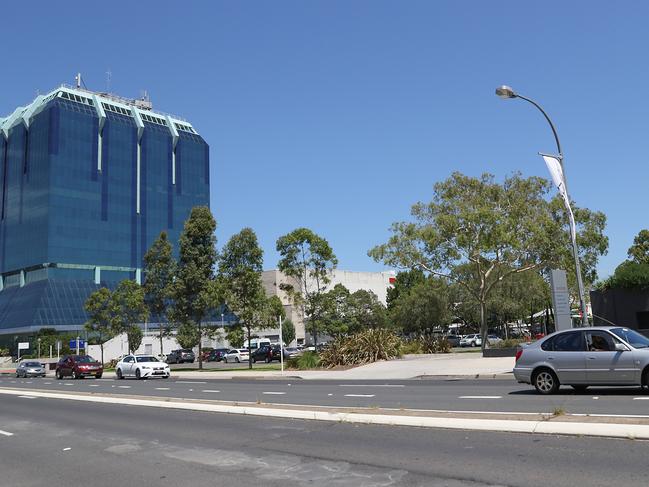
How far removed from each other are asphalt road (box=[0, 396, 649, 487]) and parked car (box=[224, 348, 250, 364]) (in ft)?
156

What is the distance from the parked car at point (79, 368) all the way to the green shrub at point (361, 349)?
16.4 meters

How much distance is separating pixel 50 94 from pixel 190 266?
284 feet

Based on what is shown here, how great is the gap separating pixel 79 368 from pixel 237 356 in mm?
21621

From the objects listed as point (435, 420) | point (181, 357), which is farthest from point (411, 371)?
point (181, 357)

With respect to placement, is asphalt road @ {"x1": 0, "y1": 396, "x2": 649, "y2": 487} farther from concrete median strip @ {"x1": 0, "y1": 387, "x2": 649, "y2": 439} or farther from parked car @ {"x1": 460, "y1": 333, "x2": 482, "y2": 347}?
parked car @ {"x1": 460, "y1": 333, "x2": 482, "y2": 347}

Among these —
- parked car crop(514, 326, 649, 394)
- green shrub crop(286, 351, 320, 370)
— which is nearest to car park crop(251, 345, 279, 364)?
green shrub crop(286, 351, 320, 370)

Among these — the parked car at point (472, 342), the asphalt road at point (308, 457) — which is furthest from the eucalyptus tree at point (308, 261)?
the parked car at point (472, 342)

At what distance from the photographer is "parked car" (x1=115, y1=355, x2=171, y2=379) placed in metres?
35.6

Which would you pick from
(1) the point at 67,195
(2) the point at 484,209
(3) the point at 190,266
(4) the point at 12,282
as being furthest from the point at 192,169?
(2) the point at 484,209

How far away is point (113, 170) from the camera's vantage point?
115 m

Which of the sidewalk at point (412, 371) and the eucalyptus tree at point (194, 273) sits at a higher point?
the eucalyptus tree at point (194, 273)

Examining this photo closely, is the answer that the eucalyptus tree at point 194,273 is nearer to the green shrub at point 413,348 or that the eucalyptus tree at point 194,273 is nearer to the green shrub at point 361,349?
the green shrub at point 361,349

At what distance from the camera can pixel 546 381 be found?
550 inches

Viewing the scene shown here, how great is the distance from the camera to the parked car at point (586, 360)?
12.9 metres
